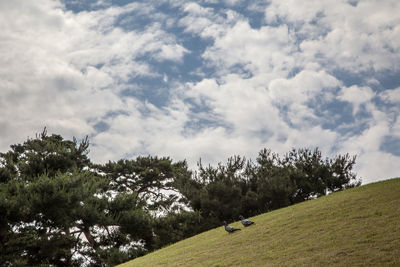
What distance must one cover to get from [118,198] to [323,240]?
60.2 ft

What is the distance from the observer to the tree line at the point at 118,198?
67.0ft

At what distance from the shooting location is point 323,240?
10.3 m

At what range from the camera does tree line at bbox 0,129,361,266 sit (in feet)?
67.0

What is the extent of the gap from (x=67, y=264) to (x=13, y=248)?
4.66m

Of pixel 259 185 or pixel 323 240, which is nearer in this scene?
pixel 323 240

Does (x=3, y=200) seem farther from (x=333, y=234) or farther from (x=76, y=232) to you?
(x=333, y=234)

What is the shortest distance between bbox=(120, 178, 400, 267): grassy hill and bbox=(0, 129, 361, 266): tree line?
1048 cm

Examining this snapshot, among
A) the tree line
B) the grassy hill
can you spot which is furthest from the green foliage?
the grassy hill

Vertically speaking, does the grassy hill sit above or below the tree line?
below

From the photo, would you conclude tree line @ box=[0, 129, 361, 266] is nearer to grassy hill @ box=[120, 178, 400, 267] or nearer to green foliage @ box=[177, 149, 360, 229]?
green foliage @ box=[177, 149, 360, 229]

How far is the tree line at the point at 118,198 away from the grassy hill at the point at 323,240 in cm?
1048

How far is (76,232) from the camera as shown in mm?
24688

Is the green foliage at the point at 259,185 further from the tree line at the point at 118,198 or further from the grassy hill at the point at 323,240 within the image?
the grassy hill at the point at 323,240

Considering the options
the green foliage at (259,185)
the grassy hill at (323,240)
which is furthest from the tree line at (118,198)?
the grassy hill at (323,240)
